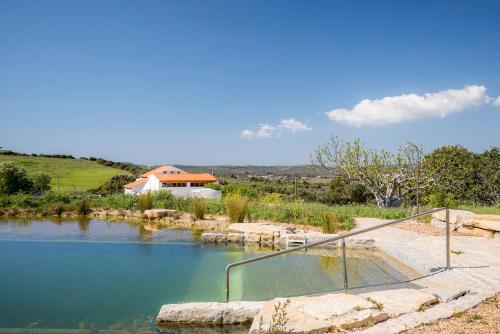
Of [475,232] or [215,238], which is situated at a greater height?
[475,232]

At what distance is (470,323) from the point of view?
11.2ft

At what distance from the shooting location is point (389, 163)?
18.2 m

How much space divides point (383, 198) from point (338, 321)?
15692 mm

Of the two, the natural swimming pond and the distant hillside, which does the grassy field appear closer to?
the distant hillside

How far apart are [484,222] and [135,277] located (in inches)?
303

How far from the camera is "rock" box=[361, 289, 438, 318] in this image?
12.6ft

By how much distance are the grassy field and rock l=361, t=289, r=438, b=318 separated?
105ft

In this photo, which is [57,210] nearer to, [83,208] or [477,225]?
[83,208]

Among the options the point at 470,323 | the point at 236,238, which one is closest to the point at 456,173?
the point at 236,238

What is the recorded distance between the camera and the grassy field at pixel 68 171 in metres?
34.3

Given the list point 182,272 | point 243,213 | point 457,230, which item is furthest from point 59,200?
point 457,230

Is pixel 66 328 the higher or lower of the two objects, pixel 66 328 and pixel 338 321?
the lower

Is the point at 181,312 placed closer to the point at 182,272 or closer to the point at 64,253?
the point at 182,272

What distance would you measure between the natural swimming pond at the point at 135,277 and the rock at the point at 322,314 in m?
0.91
